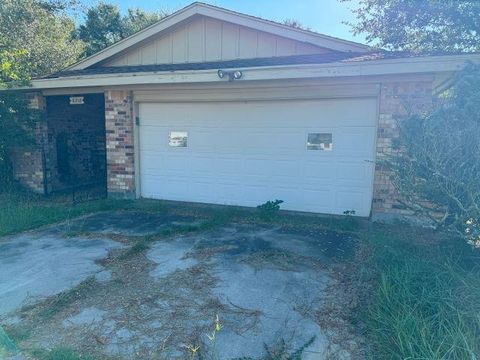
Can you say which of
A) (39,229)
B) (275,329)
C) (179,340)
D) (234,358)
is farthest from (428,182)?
(39,229)

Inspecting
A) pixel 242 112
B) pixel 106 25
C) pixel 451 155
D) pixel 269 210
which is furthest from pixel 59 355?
pixel 106 25

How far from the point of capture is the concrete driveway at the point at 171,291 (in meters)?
2.96

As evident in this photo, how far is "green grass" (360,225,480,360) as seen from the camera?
8.88 ft

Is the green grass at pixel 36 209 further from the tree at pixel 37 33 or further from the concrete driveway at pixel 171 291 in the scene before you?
the tree at pixel 37 33

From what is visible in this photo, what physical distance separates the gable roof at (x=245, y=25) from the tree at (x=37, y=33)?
5.05m

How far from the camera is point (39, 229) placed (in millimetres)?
6246

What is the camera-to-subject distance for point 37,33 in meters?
13.3

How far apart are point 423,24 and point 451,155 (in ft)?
37.9

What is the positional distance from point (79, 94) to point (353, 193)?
692 cm

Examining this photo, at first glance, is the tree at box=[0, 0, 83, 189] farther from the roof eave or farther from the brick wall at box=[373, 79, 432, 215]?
the brick wall at box=[373, 79, 432, 215]

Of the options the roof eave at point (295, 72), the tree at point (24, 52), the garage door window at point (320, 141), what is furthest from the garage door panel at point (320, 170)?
the tree at point (24, 52)

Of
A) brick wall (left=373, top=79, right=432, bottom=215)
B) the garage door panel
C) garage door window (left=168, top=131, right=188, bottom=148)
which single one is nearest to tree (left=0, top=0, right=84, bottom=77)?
garage door window (left=168, top=131, right=188, bottom=148)

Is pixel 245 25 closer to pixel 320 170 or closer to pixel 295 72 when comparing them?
pixel 295 72

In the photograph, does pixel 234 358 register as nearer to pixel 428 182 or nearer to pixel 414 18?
pixel 428 182
